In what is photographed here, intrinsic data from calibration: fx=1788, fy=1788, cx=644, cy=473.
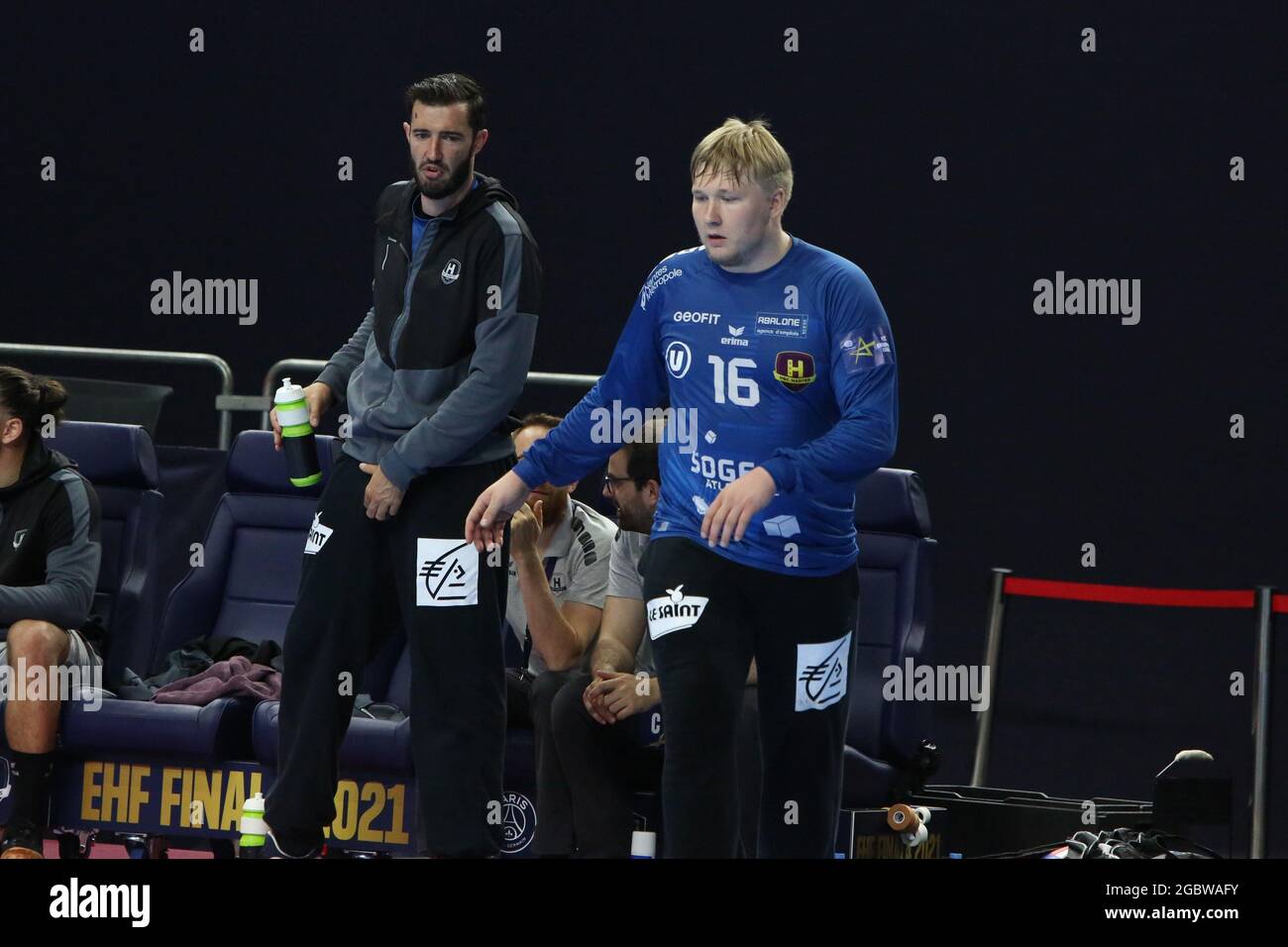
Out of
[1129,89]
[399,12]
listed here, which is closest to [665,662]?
[1129,89]

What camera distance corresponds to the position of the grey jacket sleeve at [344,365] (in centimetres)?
401

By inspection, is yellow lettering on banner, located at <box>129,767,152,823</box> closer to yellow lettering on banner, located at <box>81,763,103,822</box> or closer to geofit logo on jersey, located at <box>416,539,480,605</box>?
yellow lettering on banner, located at <box>81,763,103,822</box>

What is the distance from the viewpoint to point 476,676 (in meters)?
3.65

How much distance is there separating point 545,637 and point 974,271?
10.3ft

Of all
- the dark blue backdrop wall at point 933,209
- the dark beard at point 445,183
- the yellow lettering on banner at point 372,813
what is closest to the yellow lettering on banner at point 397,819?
the yellow lettering on banner at point 372,813

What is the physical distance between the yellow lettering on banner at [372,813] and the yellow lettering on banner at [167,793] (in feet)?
1.65

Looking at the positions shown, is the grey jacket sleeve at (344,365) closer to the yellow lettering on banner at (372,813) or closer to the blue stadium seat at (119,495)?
the yellow lettering on banner at (372,813)

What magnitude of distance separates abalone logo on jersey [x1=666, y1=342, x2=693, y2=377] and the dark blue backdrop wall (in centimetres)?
325

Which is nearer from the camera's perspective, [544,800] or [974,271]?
[544,800]

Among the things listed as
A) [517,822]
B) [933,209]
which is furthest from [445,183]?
[933,209]

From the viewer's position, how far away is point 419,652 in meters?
3.65

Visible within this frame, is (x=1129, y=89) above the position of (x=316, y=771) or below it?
above

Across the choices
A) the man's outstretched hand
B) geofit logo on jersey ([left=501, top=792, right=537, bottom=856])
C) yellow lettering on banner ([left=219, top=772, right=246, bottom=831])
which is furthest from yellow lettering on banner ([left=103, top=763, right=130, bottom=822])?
the man's outstretched hand
